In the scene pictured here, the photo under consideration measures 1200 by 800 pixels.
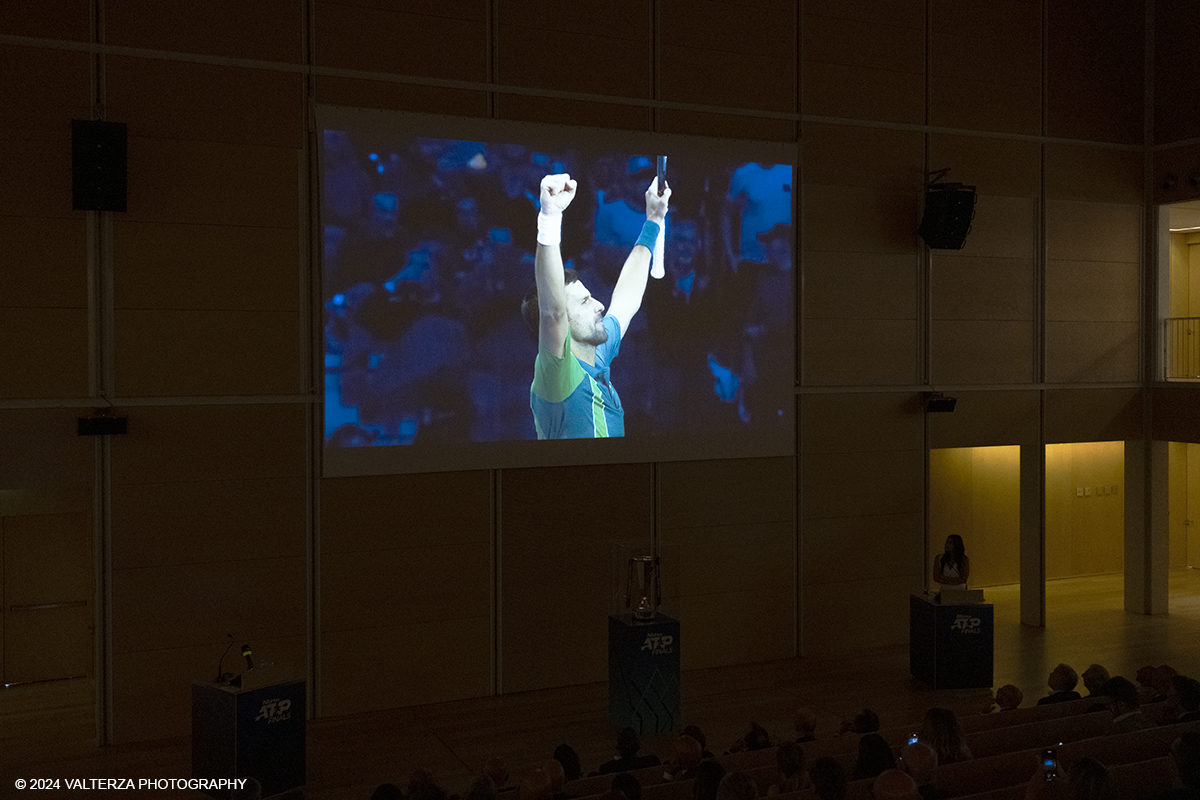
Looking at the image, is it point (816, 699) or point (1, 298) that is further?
point (816, 699)

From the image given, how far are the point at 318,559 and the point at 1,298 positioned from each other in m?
2.54

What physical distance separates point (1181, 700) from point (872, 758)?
1826 millimetres

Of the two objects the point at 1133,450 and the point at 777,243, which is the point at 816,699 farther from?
the point at 1133,450

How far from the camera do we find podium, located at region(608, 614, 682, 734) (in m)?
6.71

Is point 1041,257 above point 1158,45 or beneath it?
beneath

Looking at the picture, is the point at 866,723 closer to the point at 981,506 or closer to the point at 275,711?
the point at 275,711

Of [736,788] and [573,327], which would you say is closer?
[736,788]

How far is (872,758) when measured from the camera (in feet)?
13.7

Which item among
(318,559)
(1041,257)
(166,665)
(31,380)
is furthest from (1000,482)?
(31,380)

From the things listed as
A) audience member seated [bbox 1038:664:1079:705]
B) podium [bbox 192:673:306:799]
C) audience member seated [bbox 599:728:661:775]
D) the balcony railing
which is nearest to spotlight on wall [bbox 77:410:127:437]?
podium [bbox 192:673:306:799]

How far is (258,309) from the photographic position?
6.99m

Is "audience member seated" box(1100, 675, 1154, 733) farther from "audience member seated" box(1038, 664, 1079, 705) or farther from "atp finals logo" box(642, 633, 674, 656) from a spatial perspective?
"atp finals logo" box(642, 633, 674, 656)

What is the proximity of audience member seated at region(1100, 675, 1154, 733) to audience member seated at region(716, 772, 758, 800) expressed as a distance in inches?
81.9

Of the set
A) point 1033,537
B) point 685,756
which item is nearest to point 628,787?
point 685,756
